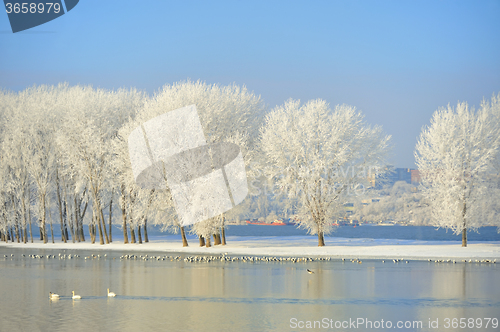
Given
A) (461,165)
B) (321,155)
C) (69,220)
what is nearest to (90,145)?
(69,220)

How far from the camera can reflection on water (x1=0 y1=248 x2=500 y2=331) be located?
15883mm

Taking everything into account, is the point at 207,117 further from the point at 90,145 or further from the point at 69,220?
the point at 69,220

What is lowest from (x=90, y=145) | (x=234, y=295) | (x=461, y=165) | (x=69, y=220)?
(x=234, y=295)

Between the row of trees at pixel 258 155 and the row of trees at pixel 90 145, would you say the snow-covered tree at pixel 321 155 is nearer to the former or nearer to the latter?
the row of trees at pixel 258 155

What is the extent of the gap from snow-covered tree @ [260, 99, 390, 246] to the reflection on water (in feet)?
45.9

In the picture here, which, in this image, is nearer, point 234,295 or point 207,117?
point 234,295

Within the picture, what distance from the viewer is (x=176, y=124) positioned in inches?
1770

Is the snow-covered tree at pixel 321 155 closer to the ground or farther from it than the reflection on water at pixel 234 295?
farther from it

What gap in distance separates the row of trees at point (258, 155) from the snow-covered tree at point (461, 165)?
9cm

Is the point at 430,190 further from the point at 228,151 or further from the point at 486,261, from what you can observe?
the point at 228,151

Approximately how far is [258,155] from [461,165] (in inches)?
682

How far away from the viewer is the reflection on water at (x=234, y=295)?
15883 millimetres

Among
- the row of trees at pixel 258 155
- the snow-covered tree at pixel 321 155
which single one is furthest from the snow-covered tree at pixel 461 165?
the snow-covered tree at pixel 321 155

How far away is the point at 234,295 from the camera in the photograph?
2045 centimetres
